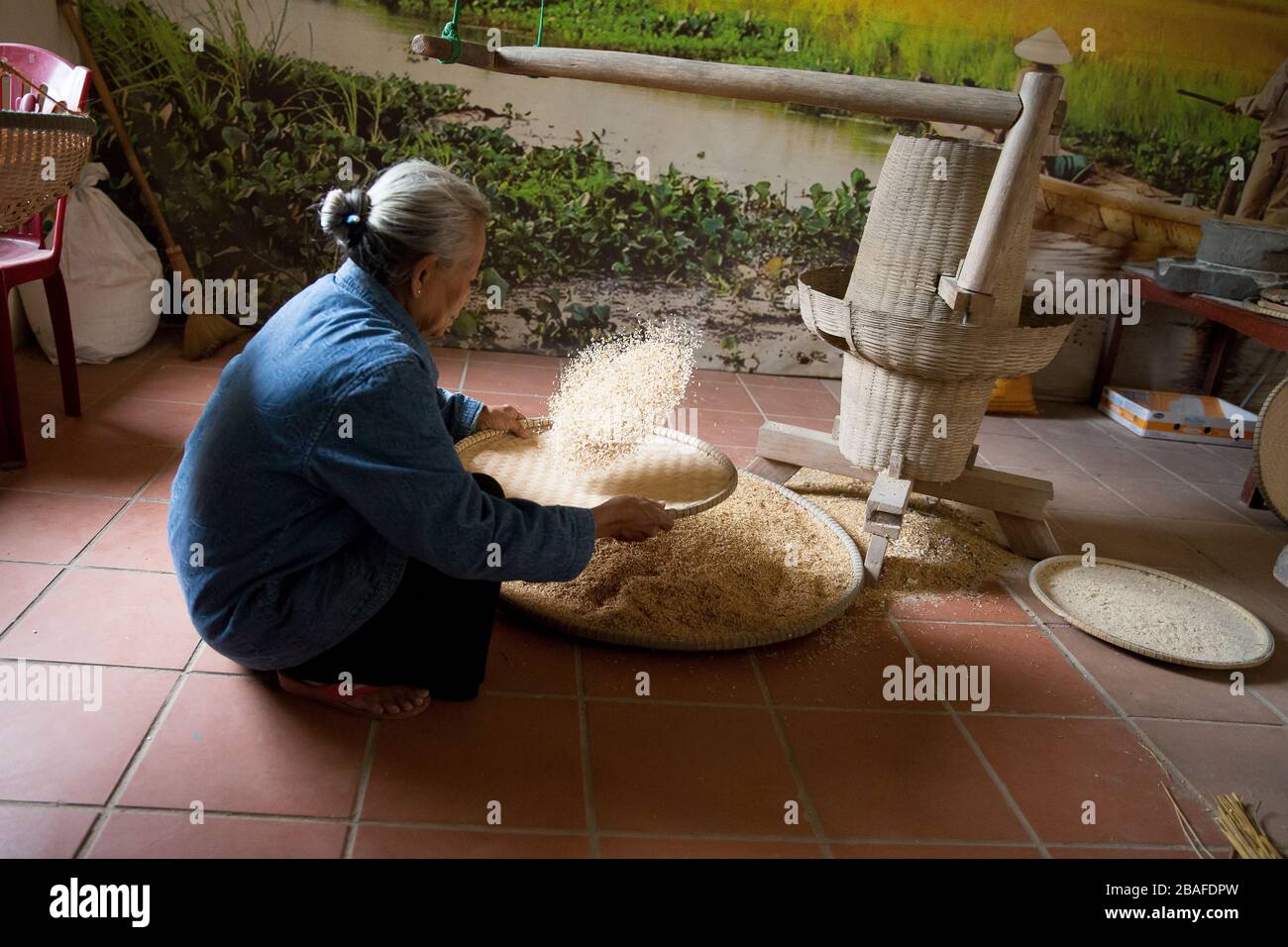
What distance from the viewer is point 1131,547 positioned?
307cm

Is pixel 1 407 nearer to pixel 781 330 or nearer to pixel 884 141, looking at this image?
pixel 781 330

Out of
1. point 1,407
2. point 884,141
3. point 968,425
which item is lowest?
point 1,407

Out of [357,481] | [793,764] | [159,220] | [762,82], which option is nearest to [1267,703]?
[793,764]

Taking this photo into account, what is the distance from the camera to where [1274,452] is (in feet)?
9.70

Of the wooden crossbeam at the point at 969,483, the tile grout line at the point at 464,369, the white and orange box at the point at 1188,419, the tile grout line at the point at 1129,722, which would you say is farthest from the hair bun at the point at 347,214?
the white and orange box at the point at 1188,419

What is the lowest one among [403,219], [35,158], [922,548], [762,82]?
[922,548]

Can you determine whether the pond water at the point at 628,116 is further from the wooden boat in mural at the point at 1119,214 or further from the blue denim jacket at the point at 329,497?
the blue denim jacket at the point at 329,497

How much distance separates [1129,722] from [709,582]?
984 millimetres

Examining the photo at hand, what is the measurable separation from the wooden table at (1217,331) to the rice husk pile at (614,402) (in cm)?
203

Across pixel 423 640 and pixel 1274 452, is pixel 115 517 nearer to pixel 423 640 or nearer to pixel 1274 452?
pixel 423 640

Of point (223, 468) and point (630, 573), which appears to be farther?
point (630, 573)
